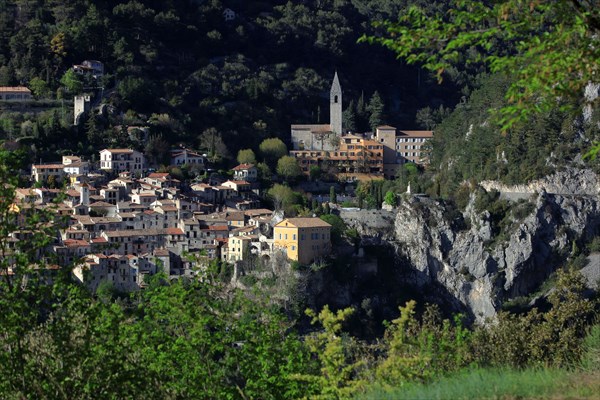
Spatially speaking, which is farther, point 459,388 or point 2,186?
point 2,186

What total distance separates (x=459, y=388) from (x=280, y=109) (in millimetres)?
61078

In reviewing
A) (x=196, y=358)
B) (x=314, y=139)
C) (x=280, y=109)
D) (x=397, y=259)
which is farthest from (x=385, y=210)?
(x=196, y=358)

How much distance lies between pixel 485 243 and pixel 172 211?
42.4 ft

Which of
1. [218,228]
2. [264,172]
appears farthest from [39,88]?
[218,228]

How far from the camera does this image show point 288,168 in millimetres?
62375

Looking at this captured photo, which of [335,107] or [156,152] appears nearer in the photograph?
[156,152]

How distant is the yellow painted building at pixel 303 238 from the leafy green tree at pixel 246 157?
43.6 ft

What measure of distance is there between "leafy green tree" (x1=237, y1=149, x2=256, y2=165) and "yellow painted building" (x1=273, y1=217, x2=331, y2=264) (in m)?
13.3

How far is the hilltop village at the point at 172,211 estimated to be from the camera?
48.3 metres

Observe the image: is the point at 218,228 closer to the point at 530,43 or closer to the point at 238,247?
the point at 238,247

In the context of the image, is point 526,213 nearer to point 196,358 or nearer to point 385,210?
point 385,210

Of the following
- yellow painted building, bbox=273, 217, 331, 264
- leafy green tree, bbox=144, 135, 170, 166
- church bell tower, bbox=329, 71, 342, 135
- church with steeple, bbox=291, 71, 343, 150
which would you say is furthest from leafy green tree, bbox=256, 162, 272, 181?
yellow painted building, bbox=273, 217, 331, 264

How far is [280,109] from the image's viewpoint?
7238cm

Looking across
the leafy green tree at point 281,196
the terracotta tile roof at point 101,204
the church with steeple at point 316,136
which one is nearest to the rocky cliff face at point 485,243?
the leafy green tree at point 281,196
